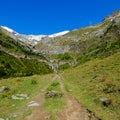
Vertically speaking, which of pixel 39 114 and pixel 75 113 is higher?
pixel 39 114

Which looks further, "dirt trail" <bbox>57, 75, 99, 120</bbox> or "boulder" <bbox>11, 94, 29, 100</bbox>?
"boulder" <bbox>11, 94, 29, 100</bbox>

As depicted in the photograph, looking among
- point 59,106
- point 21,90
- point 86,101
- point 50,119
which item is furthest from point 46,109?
point 21,90

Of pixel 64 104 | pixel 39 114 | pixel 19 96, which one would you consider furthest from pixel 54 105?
pixel 19 96

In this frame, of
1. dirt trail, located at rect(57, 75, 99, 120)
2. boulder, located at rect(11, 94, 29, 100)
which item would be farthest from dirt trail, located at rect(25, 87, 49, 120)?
boulder, located at rect(11, 94, 29, 100)

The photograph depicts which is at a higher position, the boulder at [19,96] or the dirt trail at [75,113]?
the boulder at [19,96]

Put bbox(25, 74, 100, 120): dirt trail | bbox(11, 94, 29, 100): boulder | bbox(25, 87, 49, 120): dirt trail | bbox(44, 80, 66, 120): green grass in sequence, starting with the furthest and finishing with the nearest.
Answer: bbox(11, 94, 29, 100): boulder, bbox(44, 80, 66, 120): green grass, bbox(25, 74, 100, 120): dirt trail, bbox(25, 87, 49, 120): dirt trail

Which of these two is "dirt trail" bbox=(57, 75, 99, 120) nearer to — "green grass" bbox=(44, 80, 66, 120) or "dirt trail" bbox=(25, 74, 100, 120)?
"dirt trail" bbox=(25, 74, 100, 120)

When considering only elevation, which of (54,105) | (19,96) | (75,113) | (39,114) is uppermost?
(19,96)

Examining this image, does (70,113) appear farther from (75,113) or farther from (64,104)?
(64,104)

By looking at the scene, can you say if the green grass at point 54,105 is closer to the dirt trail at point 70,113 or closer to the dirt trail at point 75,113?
the dirt trail at point 70,113

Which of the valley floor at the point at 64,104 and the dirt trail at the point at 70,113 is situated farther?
the valley floor at the point at 64,104

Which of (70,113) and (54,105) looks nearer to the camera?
(70,113)

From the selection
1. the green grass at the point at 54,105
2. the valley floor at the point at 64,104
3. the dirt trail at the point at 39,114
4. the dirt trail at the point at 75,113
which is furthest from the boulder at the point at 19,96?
the dirt trail at the point at 75,113

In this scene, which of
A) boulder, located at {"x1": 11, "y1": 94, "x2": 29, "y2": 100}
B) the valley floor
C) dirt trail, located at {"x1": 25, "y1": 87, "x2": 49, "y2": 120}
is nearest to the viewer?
dirt trail, located at {"x1": 25, "y1": 87, "x2": 49, "y2": 120}
